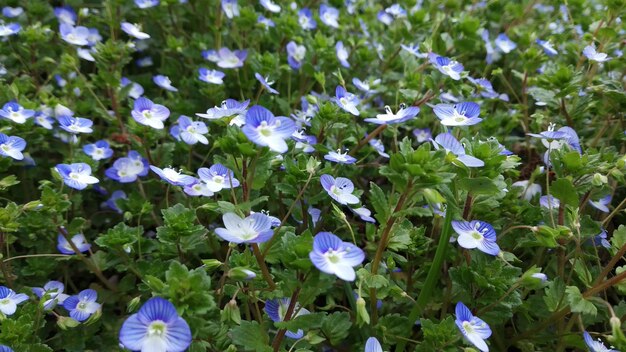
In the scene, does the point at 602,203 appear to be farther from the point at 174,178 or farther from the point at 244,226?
the point at 174,178

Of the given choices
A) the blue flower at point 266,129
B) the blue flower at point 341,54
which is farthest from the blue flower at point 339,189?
the blue flower at point 341,54

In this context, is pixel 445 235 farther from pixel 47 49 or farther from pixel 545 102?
pixel 47 49

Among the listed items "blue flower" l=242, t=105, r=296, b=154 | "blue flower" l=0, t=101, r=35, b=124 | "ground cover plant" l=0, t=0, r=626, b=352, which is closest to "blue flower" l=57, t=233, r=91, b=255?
"ground cover plant" l=0, t=0, r=626, b=352

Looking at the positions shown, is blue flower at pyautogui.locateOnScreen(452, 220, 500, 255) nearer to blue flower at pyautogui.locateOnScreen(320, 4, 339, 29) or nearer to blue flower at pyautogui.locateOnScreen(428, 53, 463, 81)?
blue flower at pyautogui.locateOnScreen(428, 53, 463, 81)

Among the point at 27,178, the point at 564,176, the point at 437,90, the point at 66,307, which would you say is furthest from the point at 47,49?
the point at 564,176

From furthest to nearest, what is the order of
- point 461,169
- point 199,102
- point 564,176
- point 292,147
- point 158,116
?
point 199,102 < point 158,116 < point 292,147 < point 564,176 < point 461,169
